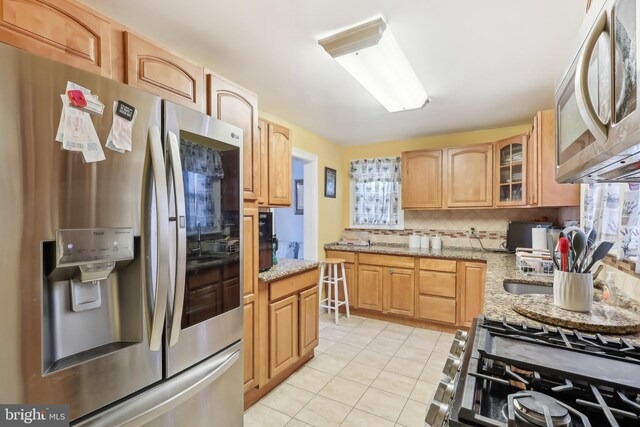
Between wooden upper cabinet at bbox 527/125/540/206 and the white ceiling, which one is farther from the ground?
the white ceiling

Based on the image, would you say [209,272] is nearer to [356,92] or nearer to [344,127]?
[356,92]

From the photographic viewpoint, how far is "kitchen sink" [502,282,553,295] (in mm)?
1755

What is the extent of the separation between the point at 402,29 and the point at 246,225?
1475 millimetres

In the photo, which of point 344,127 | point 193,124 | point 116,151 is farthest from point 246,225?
point 344,127

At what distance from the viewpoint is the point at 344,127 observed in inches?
139

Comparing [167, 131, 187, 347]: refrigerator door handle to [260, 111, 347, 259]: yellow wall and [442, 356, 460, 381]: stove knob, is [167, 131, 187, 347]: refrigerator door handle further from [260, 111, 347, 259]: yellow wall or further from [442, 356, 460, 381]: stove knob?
[260, 111, 347, 259]: yellow wall

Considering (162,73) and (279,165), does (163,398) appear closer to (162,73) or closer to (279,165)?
(162,73)

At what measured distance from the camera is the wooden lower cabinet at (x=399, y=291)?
136 inches

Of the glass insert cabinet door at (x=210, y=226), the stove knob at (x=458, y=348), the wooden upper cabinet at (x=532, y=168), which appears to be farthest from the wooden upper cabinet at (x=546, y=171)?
the glass insert cabinet door at (x=210, y=226)

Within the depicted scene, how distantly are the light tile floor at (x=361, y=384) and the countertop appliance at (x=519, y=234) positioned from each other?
4.16ft

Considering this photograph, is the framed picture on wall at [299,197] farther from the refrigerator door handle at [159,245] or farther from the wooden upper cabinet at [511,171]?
the refrigerator door handle at [159,245]

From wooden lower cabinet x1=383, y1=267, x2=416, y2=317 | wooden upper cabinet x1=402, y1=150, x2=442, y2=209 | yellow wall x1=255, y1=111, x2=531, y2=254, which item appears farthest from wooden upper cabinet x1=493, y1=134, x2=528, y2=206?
wooden lower cabinet x1=383, y1=267, x2=416, y2=317

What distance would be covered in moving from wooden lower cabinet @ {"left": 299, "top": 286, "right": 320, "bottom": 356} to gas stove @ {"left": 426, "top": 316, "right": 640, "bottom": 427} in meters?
1.62

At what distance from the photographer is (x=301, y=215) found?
15.0 feet
